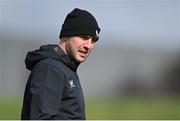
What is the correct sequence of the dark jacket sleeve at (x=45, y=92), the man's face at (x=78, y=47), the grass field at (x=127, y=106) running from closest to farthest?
the dark jacket sleeve at (x=45, y=92)
the man's face at (x=78, y=47)
the grass field at (x=127, y=106)

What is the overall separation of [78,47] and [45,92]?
41cm

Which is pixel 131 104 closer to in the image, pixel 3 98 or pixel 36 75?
pixel 3 98

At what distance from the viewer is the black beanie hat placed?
4.67 meters

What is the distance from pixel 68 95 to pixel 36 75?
245 millimetres

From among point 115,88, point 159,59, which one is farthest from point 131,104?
point 159,59

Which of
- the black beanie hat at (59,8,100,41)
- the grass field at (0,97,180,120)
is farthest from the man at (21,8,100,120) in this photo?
the grass field at (0,97,180,120)

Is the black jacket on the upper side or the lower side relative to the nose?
lower

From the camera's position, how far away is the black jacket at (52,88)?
437 centimetres

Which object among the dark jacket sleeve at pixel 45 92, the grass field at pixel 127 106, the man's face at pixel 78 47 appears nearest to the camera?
the dark jacket sleeve at pixel 45 92

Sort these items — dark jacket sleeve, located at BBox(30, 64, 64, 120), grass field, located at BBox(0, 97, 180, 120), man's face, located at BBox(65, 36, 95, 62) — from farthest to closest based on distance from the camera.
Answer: grass field, located at BBox(0, 97, 180, 120) → man's face, located at BBox(65, 36, 95, 62) → dark jacket sleeve, located at BBox(30, 64, 64, 120)

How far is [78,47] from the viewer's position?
15.1 ft

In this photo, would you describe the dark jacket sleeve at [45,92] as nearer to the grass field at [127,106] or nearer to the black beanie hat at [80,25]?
the black beanie hat at [80,25]

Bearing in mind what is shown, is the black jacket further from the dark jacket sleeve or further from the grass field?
the grass field

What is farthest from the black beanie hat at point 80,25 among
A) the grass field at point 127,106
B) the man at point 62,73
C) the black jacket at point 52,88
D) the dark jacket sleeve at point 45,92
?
the grass field at point 127,106
